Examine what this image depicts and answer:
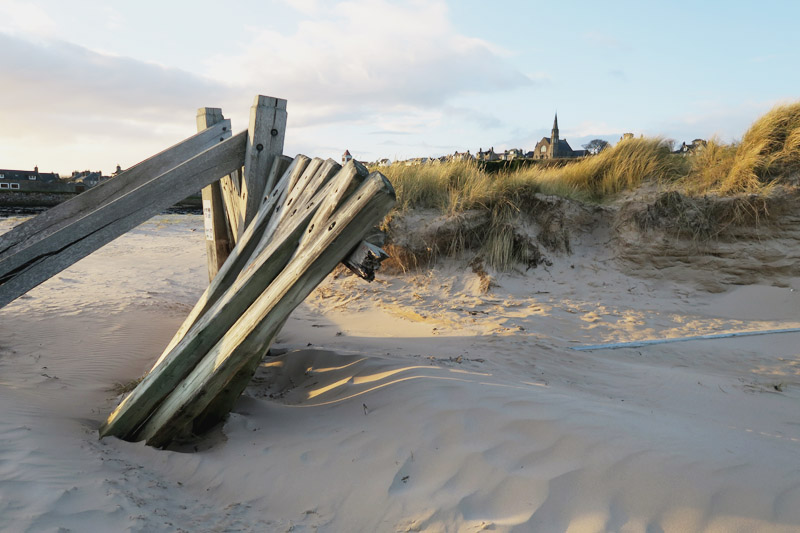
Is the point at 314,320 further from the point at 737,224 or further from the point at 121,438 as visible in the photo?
the point at 737,224

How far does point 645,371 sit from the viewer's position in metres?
4.77

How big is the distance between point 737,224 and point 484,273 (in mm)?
4111

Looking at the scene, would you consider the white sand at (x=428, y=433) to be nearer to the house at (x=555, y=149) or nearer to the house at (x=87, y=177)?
the house at (x=87, y=177)

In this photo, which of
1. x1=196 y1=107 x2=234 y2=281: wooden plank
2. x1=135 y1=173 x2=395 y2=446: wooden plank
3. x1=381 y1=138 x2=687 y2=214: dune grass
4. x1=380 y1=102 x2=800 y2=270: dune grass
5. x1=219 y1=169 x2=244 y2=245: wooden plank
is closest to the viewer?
x1=135 y1=173 x2=395 y2=446: wooden plank

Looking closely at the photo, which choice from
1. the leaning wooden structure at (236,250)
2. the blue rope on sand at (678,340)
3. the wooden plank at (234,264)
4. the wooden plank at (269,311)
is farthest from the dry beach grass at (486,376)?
the wooden plank at (234,264)

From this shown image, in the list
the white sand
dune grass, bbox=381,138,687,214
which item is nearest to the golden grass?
dune grass, bbox=381,138,687,214

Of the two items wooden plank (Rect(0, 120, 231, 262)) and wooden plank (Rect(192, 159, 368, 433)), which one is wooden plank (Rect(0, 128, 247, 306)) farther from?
wooden plank (Rect(192, 159, 368, 433))

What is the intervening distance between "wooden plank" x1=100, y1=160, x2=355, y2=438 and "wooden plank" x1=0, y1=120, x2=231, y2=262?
1.20 m

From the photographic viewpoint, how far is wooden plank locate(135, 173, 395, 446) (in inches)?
104

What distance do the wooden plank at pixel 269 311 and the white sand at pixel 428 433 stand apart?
0.23 metres

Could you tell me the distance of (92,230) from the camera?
3430 mm

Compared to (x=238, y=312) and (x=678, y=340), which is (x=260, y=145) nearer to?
(x=238, y=312)

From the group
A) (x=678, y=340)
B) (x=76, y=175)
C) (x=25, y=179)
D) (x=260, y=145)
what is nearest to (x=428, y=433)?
(x=260, y=145)

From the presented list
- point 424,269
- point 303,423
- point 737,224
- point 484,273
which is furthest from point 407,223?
point 303,423
